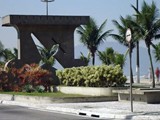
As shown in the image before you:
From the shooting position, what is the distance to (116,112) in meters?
20.3

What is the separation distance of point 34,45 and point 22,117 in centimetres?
2285

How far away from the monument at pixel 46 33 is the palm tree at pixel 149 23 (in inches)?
262

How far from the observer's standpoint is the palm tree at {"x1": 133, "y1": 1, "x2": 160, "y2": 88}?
3591 centimetres

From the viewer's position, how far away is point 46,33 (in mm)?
42344

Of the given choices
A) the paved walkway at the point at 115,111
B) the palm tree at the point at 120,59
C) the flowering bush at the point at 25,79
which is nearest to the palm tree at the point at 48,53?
the flowering bush at the point at 25,79

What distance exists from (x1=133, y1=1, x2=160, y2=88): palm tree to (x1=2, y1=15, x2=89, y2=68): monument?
21.9 ft

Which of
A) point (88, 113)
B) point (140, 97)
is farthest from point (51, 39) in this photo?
point (88, 113)

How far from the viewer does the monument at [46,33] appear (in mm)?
40844

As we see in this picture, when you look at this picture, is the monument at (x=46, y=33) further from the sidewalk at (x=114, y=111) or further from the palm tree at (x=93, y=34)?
the sidewalk at (x=114, y=111)

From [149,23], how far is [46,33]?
9932mm

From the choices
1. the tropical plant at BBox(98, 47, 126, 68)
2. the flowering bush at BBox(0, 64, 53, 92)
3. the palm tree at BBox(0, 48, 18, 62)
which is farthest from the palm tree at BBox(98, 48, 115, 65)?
the flowering bush at BBox(0, 64, 53, 92)

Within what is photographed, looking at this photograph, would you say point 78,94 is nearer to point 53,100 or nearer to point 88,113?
point 53,100

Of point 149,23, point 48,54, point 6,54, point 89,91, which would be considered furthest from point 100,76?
point 6,54

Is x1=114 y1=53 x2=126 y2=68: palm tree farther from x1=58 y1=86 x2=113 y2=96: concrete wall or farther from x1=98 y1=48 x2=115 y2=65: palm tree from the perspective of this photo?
x1=58 y1=86 x2=113 y2=96: concrete wall
